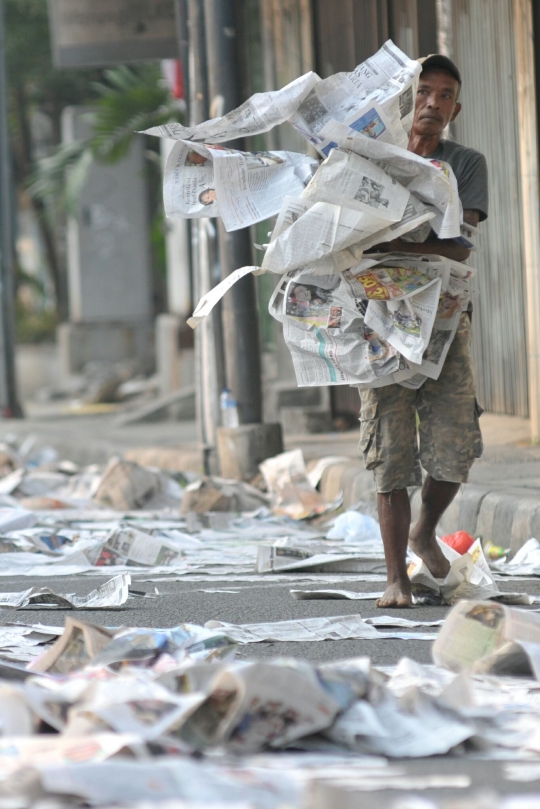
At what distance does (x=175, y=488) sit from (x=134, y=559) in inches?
89.7

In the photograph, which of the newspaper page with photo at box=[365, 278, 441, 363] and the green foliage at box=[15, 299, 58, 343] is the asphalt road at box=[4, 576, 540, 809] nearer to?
the newspaper page with photo at box=[365, 278, 441, 363]

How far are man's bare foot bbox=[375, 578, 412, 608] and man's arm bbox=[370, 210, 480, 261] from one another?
99 centimetres

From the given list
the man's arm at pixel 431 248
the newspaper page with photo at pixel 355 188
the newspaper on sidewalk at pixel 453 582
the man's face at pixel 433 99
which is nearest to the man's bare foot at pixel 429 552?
the newspaper on sidewalk at pixel 453 582

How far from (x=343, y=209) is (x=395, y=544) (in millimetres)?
1039

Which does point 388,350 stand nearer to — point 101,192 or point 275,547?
point 275,547

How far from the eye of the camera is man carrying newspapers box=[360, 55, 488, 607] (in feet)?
13.6

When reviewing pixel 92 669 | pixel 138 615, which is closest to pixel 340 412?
pixel 138 615

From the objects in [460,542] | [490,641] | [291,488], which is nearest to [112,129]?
[291,488]

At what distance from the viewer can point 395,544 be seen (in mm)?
4129

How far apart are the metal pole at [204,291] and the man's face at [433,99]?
3.71 meters

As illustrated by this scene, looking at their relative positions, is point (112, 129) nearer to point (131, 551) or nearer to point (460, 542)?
point (131, 551)

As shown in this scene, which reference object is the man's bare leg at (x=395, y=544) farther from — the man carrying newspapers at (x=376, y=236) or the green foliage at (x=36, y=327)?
the green foliage at (x=36, y=327)

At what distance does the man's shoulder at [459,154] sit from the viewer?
4223 millimetres

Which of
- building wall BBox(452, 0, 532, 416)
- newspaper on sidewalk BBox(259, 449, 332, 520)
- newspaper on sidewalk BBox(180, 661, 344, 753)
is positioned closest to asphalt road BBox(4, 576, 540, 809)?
newspaper on sidewalk BBox(180, 661, 344, 753)
